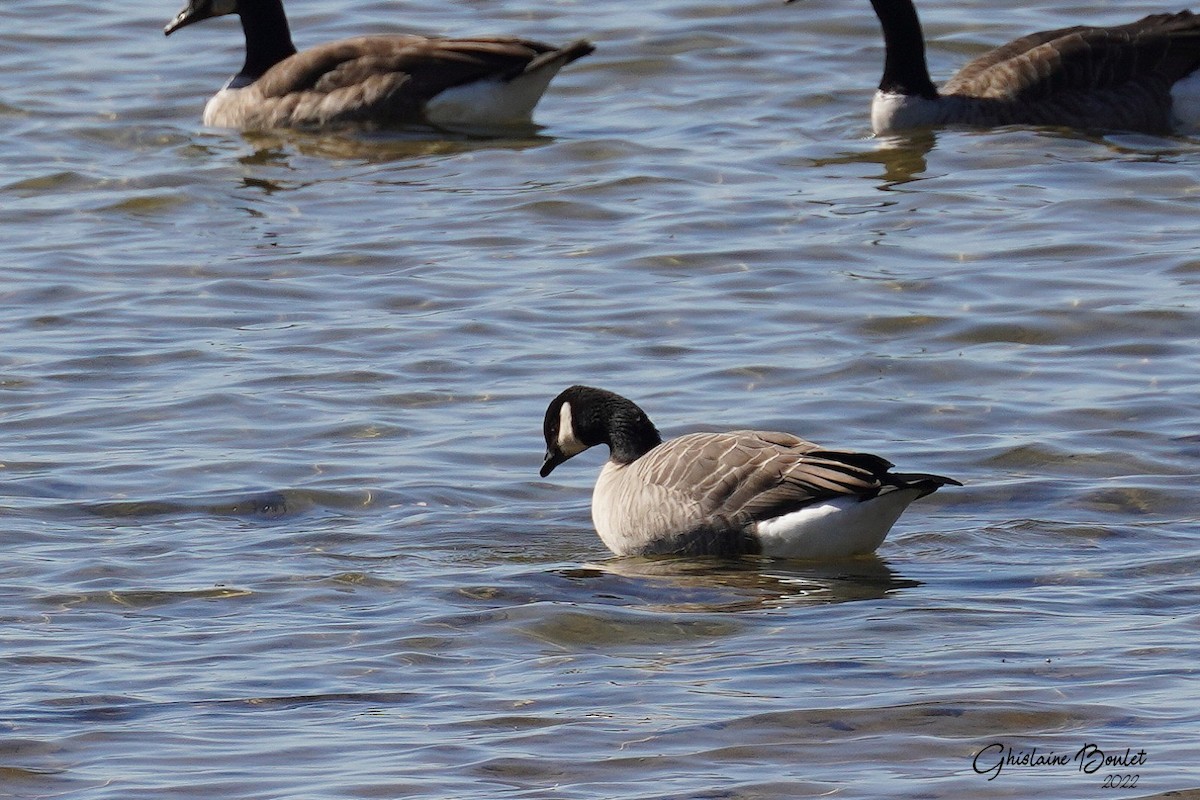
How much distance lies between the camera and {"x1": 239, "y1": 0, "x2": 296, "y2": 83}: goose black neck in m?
→ 17.2

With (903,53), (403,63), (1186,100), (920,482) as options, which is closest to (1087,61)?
(1186,100)

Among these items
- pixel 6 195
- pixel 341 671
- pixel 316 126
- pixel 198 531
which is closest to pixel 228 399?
pixel 198 531

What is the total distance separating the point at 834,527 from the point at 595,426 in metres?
1.41

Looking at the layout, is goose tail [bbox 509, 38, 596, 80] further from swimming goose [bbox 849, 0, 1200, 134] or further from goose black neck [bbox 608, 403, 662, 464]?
goose black neck [bbox 608, 403, 662, 464]

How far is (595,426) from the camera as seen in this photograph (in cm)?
896

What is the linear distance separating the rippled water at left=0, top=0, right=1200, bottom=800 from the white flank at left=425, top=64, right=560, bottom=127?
338 mm

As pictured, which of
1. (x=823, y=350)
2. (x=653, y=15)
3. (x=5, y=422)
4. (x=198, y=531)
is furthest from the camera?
(x=653, y=15)

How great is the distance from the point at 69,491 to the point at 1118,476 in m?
4.26

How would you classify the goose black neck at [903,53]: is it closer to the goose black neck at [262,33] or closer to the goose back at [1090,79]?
the goose back at [1090,79]

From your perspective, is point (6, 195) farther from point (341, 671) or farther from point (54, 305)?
point (341, 671)

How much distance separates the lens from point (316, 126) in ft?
54.3

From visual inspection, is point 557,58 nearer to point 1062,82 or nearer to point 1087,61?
point 1062,82

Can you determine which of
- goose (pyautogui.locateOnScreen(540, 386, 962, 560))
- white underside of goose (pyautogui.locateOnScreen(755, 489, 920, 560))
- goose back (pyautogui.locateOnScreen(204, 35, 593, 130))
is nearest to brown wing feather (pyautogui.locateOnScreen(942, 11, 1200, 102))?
goose back (pyautogui.locateOnScreen(204, 35, 593, 130))

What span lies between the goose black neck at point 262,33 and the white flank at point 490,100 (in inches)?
61.1
